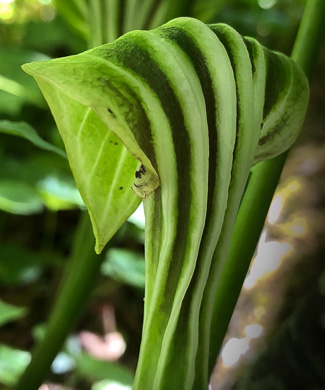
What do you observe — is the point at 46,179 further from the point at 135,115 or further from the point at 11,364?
the point at 135,115

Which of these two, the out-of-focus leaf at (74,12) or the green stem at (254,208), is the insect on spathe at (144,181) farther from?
the out-of-focus leaf at (74,12)

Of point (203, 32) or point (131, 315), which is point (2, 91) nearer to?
point (131, 315)

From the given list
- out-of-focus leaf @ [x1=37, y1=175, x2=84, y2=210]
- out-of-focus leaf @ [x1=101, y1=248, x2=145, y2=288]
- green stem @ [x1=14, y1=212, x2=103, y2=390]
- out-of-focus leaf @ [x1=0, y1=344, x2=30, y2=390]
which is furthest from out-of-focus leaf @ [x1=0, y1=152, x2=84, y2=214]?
green stem @ [x1=14, y1=212, x2=103, y2=390]

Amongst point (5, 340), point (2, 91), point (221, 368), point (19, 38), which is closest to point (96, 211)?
point (221, 368)

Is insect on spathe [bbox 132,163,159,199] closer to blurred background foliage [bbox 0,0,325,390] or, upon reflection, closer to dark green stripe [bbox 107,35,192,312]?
dark green stripe [bbox 107,35,192,312]

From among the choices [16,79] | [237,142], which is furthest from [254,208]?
[16,79]
